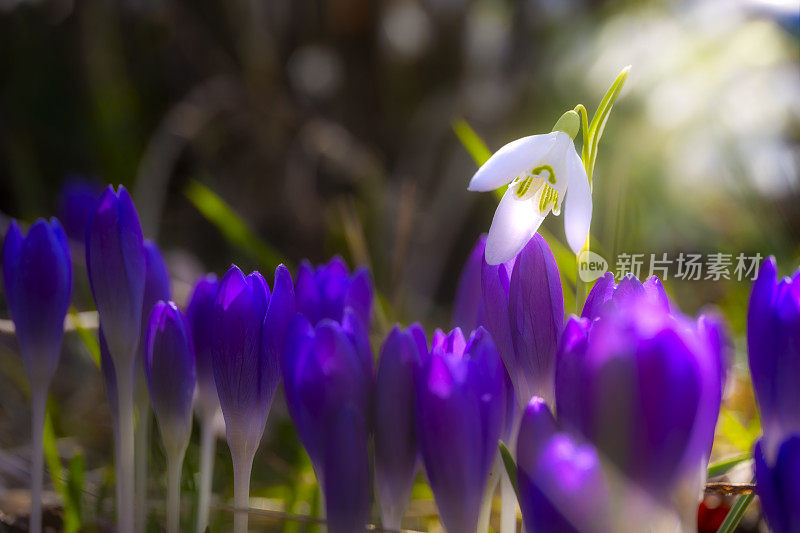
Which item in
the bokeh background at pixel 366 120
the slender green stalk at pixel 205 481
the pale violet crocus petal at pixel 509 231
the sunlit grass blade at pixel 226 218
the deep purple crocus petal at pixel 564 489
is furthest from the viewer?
the bokeh background at pixel 366 120

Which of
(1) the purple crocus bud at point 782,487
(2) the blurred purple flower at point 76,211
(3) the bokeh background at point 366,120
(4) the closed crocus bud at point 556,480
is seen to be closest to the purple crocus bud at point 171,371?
(4) the closed crocus bud at point 556,480

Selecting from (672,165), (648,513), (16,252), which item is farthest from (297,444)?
(672,165)

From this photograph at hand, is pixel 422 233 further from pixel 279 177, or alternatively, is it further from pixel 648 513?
pixel 648 513

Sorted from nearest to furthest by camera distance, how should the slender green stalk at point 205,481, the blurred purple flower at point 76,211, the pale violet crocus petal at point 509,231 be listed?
1. the pale violet crocus petal at point 509,231
2. the slender green stalk at point 205,481
3. the blurred purple flower at point 76,211

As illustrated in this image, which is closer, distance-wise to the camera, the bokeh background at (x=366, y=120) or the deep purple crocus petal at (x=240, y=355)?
the deep purple crocus petal at (x=240, y=355)

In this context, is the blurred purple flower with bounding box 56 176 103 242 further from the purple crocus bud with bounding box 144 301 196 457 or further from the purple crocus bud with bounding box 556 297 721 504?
the purple crocus bud with bounding box 556 297 721 504

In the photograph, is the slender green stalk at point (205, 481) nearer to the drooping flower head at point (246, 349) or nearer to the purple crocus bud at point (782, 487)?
the drooping flower head at point (246, 349)
